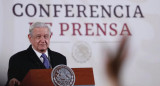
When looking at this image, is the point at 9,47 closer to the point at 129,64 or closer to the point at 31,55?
the point at 31,55

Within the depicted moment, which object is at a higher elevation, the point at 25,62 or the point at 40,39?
the point at 40,39

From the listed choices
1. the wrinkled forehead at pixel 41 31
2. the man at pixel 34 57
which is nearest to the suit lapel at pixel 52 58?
the man at pixel 34 57

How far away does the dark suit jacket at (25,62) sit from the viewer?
10.0 ft

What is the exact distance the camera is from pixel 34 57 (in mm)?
3084

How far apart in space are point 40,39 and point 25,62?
0.26 meters

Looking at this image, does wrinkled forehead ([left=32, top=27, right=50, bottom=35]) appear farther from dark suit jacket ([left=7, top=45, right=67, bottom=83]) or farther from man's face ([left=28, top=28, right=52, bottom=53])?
dark suit jacket ([left=7, top=45, right=67, bottom=83])

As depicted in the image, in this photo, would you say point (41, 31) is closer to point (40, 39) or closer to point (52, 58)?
point (40, 39)

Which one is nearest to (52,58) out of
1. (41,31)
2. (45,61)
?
(45,61)

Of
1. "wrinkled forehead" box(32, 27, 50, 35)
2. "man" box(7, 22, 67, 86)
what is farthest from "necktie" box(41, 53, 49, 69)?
"wrinkled forehead" box(32, 27, 50, 35)

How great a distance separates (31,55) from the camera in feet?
10.3

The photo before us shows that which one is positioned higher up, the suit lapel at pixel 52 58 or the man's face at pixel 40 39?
the man's face at pixel 40 39

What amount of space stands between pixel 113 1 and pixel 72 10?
18.1 inches

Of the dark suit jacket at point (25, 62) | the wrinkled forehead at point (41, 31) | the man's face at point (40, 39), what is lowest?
the dark suit jacket at point (25, 62)

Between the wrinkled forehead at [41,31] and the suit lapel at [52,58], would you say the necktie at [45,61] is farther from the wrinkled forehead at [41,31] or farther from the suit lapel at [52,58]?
the wrinkled forehead at [41,31]
